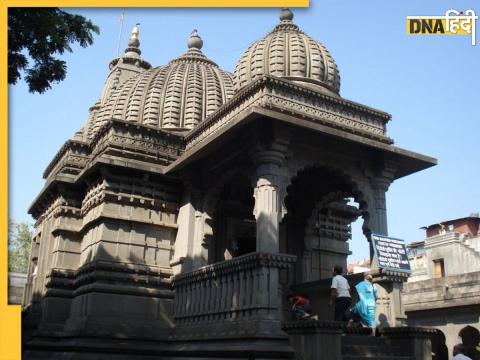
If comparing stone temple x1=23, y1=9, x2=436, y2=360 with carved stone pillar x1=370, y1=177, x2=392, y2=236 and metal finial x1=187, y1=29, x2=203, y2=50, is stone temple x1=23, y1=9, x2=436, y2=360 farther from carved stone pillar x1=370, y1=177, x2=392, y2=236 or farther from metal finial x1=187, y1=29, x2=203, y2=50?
metal finial x1=187, y1=29, x2=203, y2=50

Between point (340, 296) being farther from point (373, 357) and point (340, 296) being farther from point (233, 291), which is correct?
point (233, 291)

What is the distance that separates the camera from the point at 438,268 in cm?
3062

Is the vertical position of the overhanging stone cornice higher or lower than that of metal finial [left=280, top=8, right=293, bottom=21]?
lower

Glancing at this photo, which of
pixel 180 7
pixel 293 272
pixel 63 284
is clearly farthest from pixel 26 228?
pixel 180 7

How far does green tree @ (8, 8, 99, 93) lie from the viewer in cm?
752

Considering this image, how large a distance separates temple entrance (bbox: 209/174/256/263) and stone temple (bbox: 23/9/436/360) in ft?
0.15

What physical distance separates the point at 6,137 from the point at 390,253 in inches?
327

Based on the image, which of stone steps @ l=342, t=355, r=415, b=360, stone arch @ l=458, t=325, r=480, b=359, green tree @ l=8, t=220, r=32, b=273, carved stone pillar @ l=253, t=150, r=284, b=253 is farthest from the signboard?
green tree @ l=8, t=220, r=32, b=273

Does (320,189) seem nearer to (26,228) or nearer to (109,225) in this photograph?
(109,225)

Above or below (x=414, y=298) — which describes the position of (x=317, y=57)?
above

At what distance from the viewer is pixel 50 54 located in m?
8.24

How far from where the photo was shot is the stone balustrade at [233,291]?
10.1 metres

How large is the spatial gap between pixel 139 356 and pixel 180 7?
9335 millimetres

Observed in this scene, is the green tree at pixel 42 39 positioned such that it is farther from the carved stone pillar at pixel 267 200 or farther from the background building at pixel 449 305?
the background building at pixel 449 305
